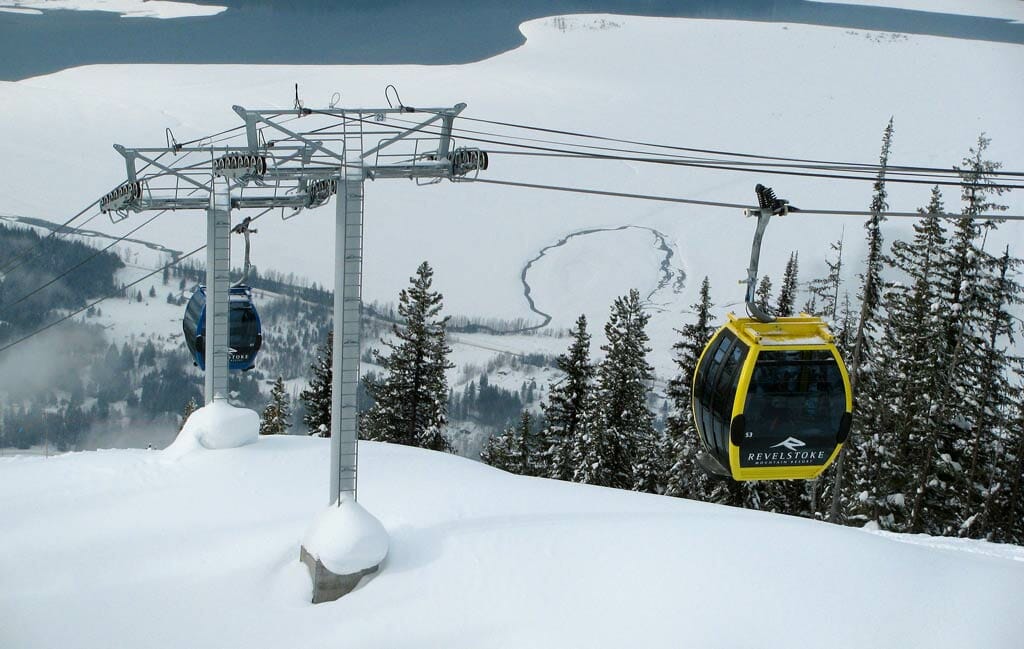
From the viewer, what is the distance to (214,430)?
1588 centimetres

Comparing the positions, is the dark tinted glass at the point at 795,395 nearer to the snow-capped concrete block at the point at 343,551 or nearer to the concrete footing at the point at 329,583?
the snow-capped concrete block at the point at 343,551

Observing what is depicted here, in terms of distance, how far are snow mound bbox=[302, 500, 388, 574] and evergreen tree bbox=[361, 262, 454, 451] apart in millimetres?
20576

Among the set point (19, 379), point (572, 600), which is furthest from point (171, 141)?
point (19, 379)

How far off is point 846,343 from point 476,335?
92656 mm

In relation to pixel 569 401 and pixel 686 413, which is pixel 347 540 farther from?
pixel 569 401

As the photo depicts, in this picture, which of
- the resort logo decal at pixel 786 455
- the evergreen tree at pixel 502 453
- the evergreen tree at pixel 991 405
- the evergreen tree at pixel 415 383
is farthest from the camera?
the evergreen tree at pixel 502 453

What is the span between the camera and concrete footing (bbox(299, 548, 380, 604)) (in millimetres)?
11055

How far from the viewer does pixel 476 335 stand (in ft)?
396

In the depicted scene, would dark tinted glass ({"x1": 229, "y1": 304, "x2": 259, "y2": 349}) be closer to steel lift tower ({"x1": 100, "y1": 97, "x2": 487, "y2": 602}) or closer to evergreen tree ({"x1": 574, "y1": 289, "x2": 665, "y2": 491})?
steel lift tower ({"x1": 100, "y1": 97, "x2": 487, "y2": 602})

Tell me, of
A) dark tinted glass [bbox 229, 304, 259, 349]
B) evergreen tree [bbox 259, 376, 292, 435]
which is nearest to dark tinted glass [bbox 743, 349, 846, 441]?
dark tinted glass [bbox 229, 304, 259, 349]

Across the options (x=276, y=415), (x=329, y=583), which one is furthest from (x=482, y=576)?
(x=276, y=415)

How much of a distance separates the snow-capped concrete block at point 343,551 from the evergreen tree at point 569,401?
2160 cm

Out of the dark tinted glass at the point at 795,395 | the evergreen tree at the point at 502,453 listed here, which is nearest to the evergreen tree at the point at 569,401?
the evergreen tree at the point at 502,453

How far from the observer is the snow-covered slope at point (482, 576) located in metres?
10.0
